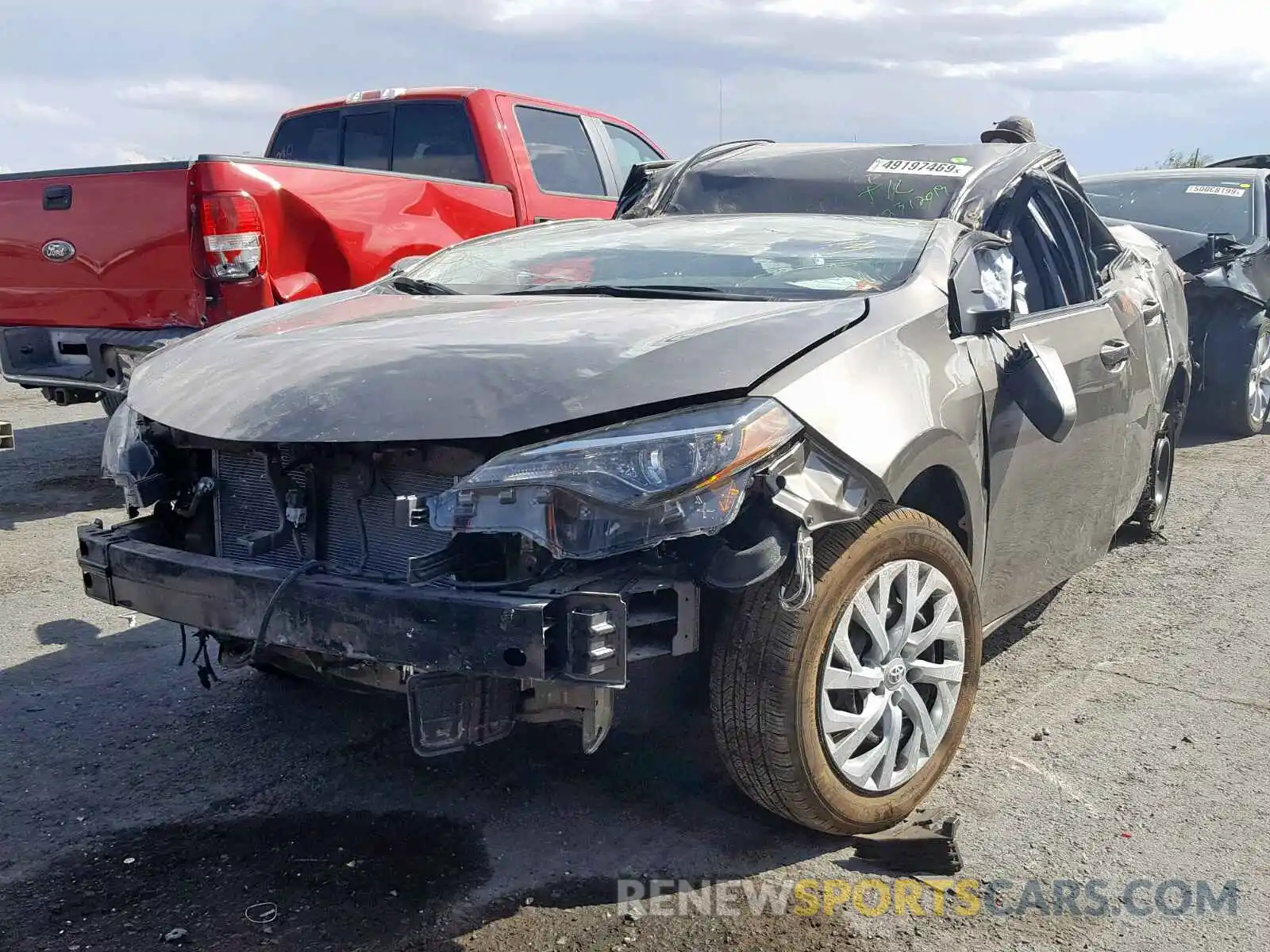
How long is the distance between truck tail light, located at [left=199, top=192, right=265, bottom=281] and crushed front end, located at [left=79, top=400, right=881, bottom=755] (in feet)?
10.3

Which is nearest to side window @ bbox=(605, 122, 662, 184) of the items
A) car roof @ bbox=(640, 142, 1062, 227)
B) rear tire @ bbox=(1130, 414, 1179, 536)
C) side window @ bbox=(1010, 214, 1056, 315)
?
car roof @ bbox=(640, 142, 1062, 227)

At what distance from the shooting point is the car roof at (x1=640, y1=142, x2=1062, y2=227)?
4.16 m

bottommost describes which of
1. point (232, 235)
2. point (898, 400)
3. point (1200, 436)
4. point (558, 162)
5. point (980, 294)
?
point (1200, 436)

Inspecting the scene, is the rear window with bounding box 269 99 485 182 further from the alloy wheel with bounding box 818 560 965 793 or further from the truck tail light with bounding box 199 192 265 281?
the alloy wheel with bounding box 818 560 965 793

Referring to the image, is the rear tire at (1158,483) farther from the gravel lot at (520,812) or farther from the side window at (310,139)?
the side window at (310,139)

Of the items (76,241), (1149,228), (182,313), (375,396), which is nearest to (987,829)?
(375,396)

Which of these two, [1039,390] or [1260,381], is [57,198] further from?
[1260,381]

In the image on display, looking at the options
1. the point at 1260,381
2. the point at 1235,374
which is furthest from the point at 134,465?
the point at 1260,381

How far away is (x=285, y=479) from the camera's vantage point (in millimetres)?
2947

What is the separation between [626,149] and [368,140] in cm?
194

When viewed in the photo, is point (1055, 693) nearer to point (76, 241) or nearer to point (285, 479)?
point (285, 479)

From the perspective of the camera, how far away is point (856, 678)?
9.41 ft

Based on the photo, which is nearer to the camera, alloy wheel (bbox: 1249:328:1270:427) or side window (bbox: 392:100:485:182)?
side window (bbox: 392:100:485:182)

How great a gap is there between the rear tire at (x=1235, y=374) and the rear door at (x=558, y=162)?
4.38 meters
